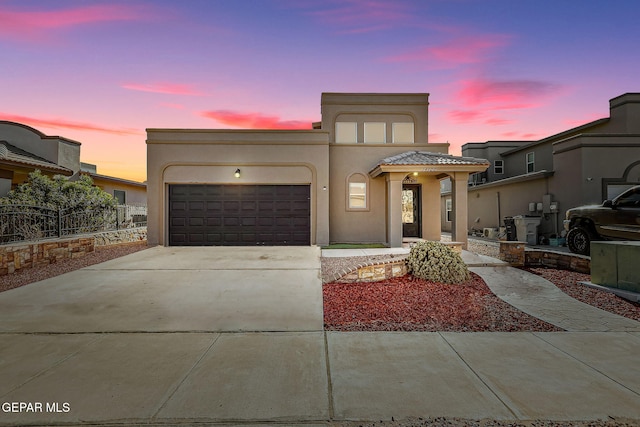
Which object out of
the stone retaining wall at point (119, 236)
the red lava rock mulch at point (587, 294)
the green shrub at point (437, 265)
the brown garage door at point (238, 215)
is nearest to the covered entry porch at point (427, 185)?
the brown garage door at point (238, 215)

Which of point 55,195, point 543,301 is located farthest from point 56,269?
point 543,301

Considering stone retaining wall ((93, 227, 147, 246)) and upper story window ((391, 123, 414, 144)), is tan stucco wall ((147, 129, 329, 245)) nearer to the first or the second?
stone retaining wall ((93, 227, 147, 246))

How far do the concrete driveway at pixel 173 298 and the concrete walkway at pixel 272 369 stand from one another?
0.16ft

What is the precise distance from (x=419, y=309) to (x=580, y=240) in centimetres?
883

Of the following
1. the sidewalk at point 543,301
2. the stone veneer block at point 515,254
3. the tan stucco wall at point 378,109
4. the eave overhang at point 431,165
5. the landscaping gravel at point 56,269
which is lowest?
the sidewalk at point 543,301

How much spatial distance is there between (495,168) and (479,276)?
17713 millimetres

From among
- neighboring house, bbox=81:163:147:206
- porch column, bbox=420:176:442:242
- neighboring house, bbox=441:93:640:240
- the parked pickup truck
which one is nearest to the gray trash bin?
neighboring house, bbox=441:93:640:240

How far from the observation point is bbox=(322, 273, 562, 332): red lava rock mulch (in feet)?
14.9

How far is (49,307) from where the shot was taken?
5.28 metres

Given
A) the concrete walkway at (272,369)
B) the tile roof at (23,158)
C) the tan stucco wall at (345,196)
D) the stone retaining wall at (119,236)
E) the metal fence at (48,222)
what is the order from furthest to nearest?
the tan stucco wall at (345,196) < the tile roof at (23,158) < the stone retaining wall at (119,236) < the metal fence at (48,222) < the concrete walkway at (272,369)

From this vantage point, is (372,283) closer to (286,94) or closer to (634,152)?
(286,94)

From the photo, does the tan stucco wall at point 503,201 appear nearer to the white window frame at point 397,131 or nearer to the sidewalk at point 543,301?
the white window frame at point 397,131

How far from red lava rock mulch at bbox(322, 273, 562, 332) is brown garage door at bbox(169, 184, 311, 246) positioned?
6581mm

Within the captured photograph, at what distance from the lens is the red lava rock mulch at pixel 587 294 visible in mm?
5375
